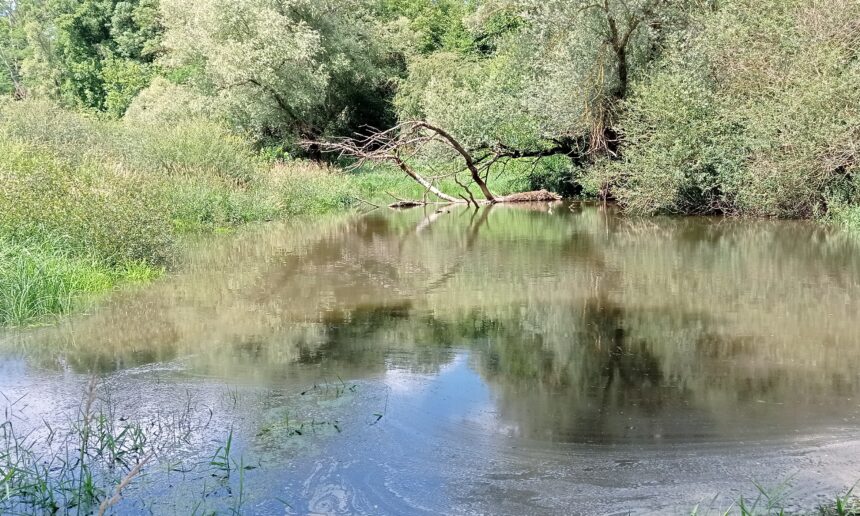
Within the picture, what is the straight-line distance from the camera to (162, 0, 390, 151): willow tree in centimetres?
2808

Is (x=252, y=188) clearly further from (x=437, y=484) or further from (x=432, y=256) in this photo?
(x=437, y=484)

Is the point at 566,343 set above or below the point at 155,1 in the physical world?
below

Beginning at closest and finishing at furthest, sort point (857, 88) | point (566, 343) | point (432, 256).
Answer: point (566, 343) → point (432, 256) → point (857, 88)

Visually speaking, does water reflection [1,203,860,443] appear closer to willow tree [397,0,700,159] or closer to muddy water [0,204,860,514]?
muddy water [0,204,860,514]

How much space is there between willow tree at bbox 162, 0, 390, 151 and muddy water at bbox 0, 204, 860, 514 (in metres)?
18.6

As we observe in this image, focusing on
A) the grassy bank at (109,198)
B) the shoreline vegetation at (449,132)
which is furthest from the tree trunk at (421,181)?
the grassy bank at (109,198)

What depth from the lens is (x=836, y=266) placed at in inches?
418

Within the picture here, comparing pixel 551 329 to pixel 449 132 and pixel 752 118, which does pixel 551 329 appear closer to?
pixel 752 118

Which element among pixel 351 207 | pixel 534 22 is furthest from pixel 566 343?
pixel 351 207

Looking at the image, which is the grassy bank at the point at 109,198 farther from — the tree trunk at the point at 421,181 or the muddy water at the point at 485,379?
the tree trunk at the point at 421,181

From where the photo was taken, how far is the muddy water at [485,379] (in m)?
3.94

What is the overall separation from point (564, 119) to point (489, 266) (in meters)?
10.6

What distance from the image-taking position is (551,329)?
24.2 ft

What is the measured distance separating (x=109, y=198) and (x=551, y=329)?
6.36 meters
